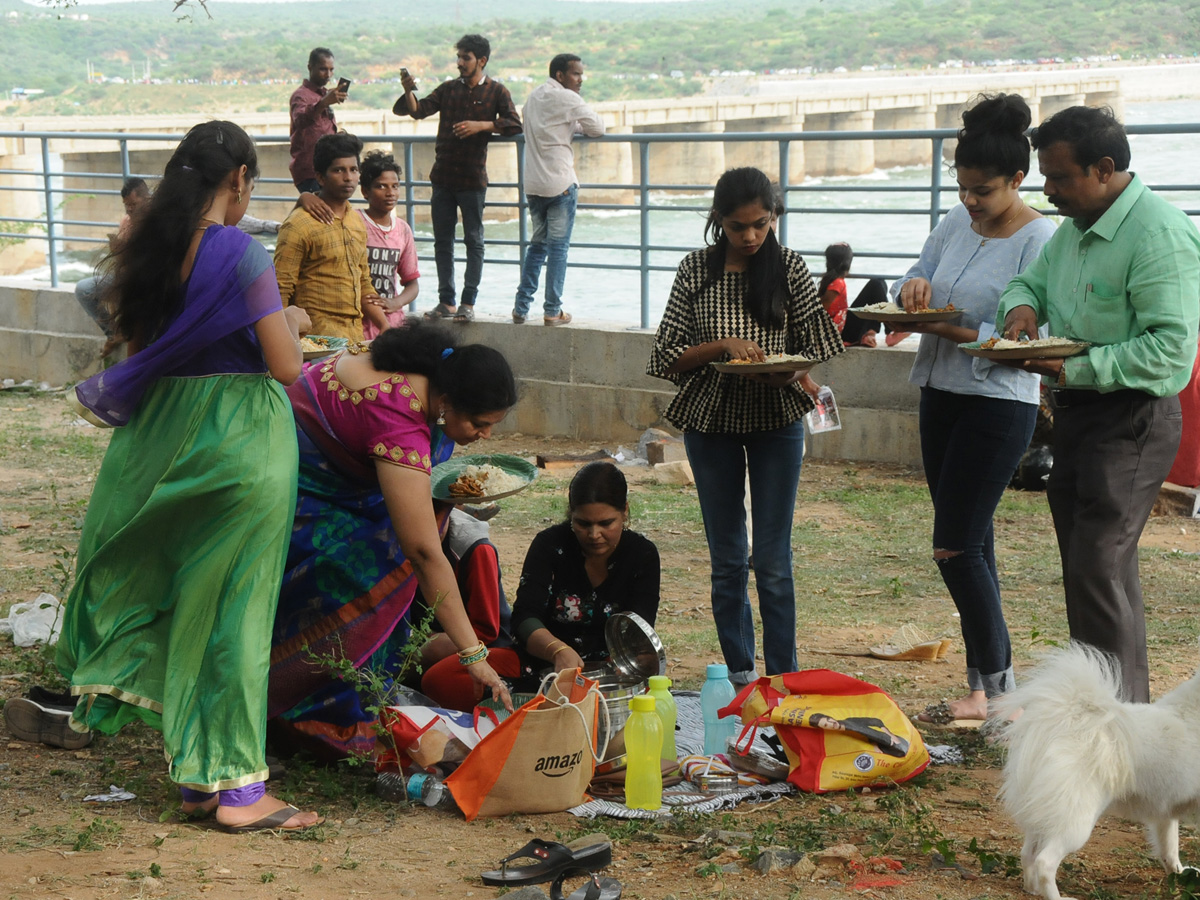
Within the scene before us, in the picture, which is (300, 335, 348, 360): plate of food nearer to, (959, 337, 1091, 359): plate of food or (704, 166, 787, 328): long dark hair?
(704, 166, 787, 328): long dark hair

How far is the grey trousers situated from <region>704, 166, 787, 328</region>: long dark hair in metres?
1.01

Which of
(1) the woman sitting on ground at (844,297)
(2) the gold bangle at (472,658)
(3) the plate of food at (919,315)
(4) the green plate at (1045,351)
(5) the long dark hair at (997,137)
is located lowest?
(2) the gold bangle at (472,658)

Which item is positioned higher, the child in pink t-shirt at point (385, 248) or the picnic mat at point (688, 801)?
the child in pink t-shirt at point (385, 248)

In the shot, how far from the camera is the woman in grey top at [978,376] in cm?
A: 384

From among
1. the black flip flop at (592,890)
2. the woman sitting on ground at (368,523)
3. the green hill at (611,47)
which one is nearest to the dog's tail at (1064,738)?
the black flip flop at (592,890)

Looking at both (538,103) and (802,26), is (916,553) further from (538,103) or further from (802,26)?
(802,26)

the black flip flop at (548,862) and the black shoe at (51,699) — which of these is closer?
the black flip flop at (548,862)

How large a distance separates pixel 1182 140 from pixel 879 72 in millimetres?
24535

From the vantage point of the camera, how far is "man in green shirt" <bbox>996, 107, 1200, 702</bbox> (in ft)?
10.7

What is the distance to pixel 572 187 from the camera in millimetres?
9680

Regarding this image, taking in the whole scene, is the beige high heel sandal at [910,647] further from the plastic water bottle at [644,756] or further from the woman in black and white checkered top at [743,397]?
the plastic water bottle at [644,756]

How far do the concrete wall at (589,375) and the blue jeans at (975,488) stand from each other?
449 centimetres

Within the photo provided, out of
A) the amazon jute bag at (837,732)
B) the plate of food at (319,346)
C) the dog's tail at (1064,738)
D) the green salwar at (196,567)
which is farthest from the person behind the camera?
the plate of food at (319,346)

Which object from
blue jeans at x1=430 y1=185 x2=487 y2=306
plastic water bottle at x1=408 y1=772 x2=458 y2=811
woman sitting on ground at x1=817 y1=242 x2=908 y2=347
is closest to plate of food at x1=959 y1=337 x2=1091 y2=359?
plastic water bottle at x1=408 y1=772 x2=458 y2=811
